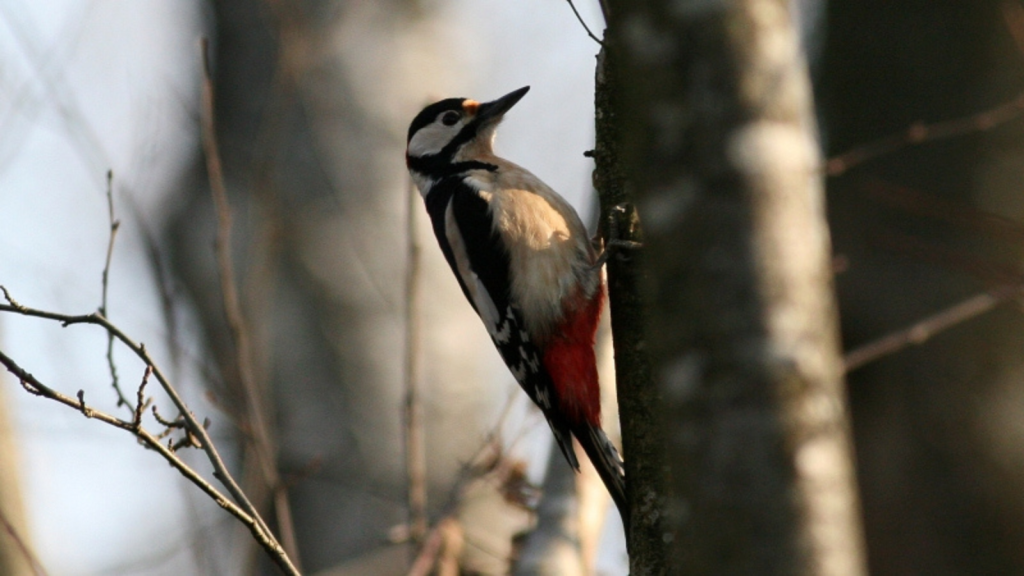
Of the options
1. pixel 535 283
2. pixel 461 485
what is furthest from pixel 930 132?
pixel 461 485

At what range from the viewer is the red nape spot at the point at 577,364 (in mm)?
3309

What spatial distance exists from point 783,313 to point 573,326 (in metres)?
2.13

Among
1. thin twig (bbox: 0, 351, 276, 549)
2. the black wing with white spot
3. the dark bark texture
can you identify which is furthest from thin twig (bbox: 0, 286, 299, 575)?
the black wing with white spot

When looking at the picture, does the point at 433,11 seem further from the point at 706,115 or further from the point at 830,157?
the point at 706,115

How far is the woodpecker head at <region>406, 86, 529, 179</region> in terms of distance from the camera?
4.18 m

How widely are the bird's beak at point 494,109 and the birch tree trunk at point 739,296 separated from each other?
267 centimetres

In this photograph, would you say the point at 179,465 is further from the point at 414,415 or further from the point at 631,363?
the point at 414,415

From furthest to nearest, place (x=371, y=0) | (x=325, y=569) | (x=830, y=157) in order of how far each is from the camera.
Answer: (x=371, y=0) < (x=325, y=569) < (x=830, y=157)

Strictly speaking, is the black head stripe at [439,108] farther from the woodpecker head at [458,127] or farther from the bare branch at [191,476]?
→ the bare branch at [191,476]

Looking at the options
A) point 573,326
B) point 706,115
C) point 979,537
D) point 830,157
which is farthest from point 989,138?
point 706,115

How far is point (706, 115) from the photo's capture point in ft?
4.57

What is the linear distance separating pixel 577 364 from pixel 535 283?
1.03ft

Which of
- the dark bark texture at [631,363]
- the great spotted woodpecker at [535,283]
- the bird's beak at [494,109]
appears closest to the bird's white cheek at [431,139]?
the bird's beak at [494,109]

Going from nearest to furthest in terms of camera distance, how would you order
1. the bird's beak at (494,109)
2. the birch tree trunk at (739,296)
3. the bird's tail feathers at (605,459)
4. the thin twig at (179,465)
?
the birch tree trunk at (739,296) < the thin twig at (179,465) < the bird's tail feathers at (605,459) < the bird's beak at (494,109)
